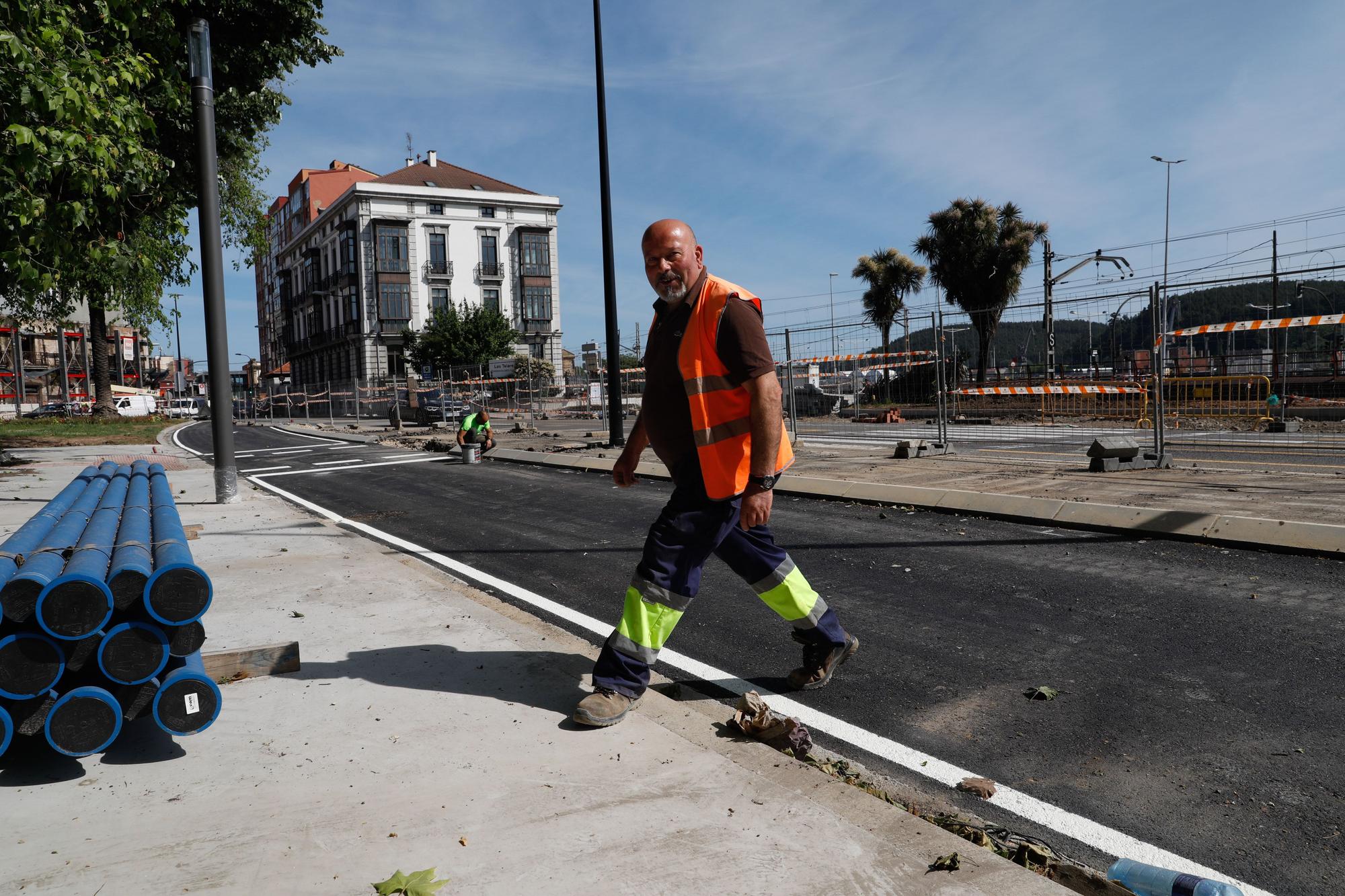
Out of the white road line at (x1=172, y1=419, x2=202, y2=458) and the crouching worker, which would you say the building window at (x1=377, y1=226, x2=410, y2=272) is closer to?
the white road line at (x1=172, y1=419, x2=202, y2=458)

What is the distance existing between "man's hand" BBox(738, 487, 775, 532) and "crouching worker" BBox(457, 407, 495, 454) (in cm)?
1313

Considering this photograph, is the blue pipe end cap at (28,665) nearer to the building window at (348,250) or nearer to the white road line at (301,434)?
the white road line at (301,434)

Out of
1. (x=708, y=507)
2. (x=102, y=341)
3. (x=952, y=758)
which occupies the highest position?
(x=102, y=341)

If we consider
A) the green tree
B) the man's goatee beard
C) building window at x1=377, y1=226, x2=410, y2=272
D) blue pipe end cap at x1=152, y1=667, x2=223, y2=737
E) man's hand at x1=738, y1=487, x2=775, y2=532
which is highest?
building window at x1=377, y1=226, x2=410, y2=272

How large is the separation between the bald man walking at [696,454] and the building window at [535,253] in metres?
63.2

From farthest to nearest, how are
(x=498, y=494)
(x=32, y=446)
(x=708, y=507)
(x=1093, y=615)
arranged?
1. (x=32, y=446)
2. (x=498, y=494)
3. (x=1093, y=615)
4. (x=708, y=507)

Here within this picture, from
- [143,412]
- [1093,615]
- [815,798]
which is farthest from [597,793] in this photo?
[143,412]

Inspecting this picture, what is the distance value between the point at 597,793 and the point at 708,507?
111cm

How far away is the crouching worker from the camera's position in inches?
632

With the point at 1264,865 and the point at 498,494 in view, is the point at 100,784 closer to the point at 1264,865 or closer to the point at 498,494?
the point at 1264,865

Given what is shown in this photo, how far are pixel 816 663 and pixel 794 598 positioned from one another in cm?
37

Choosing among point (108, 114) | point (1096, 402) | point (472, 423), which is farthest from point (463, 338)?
point (108, 114)

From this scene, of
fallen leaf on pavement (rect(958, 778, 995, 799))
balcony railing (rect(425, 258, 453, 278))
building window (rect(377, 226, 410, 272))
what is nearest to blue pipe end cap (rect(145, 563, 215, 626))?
fallen leaf on pavement (rect(958, 778, 995, 799))

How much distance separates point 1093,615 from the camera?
466 centimetres
